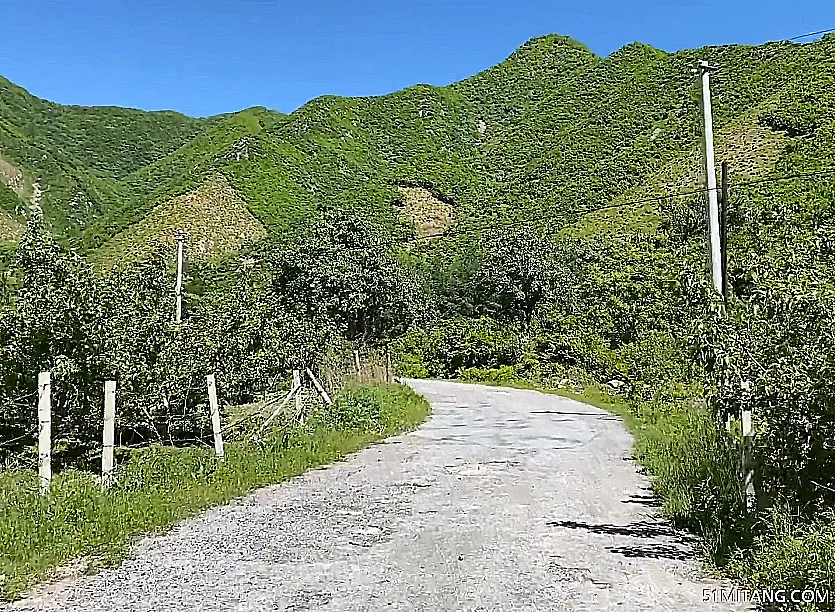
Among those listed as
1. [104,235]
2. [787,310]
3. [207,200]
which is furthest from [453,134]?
[787,310]

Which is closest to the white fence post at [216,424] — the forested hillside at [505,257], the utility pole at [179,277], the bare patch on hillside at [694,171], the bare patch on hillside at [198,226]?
the forested hillside at [505,257]

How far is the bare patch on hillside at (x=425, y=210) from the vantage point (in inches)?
1951

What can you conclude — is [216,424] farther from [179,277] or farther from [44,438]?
[179,277]

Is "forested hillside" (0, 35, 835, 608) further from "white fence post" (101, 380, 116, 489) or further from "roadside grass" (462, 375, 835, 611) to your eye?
"white fence post" (101, 380, 116, 489)

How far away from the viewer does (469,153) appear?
60.3 m

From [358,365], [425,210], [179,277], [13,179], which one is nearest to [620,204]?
[425,210]

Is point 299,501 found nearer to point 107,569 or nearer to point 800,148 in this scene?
point 107,569

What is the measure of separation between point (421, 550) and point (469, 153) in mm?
55091

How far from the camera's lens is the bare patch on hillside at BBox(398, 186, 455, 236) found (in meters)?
49.6

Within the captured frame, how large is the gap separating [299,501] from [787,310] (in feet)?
17.0

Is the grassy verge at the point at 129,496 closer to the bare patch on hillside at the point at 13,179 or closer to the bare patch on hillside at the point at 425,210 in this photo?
the bare patch on hillside at the point at 425,210

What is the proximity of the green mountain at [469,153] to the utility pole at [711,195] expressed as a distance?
1995 cm

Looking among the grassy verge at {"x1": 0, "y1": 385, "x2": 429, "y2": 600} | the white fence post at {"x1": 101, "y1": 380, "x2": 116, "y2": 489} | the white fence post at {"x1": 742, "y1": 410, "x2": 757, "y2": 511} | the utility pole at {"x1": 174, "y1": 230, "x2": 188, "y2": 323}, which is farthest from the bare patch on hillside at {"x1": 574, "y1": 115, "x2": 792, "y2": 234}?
the white fence post at {"x1": 101, "y1": 380, "x2": 116, "y2": 489}

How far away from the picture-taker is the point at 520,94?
7650cm
